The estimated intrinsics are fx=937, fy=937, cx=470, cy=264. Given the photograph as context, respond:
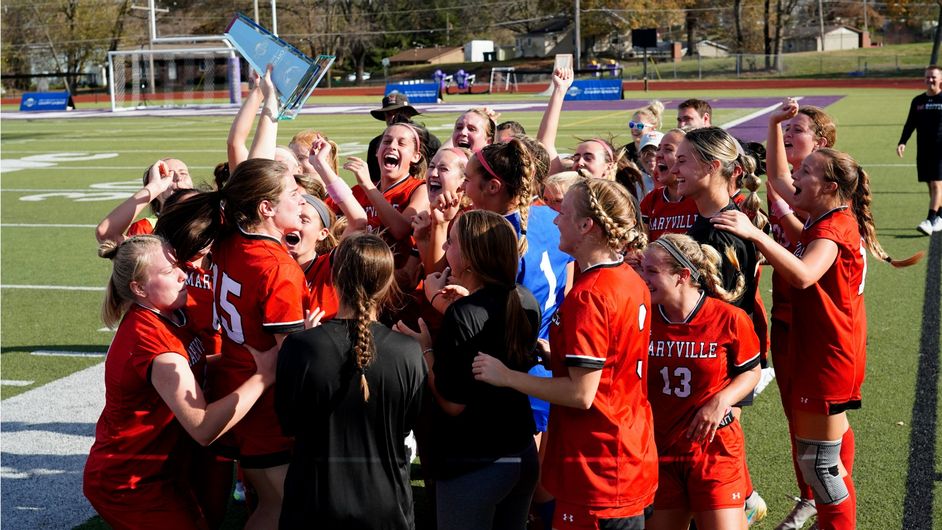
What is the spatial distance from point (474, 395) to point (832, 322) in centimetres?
173

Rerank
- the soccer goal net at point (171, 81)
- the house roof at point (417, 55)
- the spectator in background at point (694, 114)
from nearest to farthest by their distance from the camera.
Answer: the spectator in background at point (694, 114)
the soccer goal net at point (171, 81)
the house roof at point (417, 55)

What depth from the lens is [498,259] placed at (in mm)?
3504

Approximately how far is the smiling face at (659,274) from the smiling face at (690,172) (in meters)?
0.65

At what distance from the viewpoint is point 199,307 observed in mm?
4207

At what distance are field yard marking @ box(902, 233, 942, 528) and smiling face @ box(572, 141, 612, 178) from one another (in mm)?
2408

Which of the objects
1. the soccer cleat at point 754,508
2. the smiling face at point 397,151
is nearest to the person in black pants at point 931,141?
the soccer cleat at point 754,508

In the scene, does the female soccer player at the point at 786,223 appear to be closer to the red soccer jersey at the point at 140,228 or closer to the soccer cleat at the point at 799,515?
the soccer cleat at the point at 799,515

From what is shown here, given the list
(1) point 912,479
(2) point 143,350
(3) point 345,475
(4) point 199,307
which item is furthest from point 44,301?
(1) point 912,479

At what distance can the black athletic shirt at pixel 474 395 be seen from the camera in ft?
11.2

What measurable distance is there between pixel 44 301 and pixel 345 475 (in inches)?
291

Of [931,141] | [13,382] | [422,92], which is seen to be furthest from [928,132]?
[422,92]

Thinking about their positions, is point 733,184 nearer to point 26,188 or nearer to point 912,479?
point 912,479

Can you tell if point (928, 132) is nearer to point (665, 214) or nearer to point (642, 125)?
point (642, 125)

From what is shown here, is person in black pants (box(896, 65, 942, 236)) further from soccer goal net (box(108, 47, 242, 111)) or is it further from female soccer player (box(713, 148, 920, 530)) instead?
soccer goal net (box(108, 47, 242, 111))
